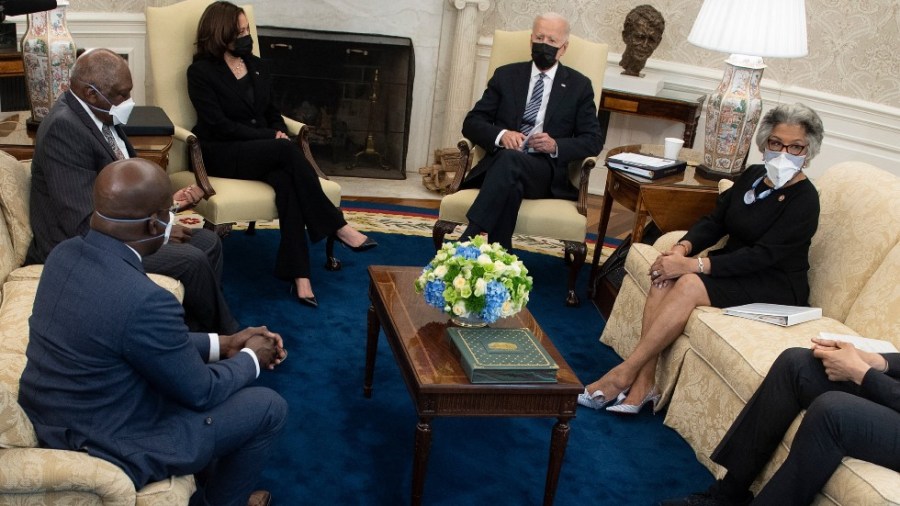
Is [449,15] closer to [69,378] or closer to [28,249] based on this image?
[28,249]

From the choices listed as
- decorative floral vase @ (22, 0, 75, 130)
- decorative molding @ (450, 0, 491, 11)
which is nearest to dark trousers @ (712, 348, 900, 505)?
decorative floral vase @ (22, 0, 75, 130)

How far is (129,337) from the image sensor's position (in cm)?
193

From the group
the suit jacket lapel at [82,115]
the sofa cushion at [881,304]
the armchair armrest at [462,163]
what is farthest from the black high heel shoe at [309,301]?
the sofa cushion at [881,304]

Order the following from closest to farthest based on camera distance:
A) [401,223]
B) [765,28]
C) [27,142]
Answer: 1. [27,142]
2. [765,28]
3. [401,223]

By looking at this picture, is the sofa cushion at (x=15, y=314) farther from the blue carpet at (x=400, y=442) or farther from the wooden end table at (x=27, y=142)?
the blue carpet at (x=400, y=442)

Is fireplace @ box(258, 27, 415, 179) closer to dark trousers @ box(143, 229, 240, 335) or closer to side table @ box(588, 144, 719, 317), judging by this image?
side table @ box(588, 144, 719, 317)

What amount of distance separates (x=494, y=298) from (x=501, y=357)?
0.20m

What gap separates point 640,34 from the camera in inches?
223

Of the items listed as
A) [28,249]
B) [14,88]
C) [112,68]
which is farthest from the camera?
[14,88]

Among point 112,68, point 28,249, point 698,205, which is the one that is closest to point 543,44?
point 698,205

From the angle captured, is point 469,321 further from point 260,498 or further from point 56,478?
point 56,478

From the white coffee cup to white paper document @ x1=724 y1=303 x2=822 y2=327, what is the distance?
1203 mm

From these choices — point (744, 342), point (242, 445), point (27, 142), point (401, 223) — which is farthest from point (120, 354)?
point (401, 223)

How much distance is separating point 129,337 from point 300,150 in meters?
2.32
